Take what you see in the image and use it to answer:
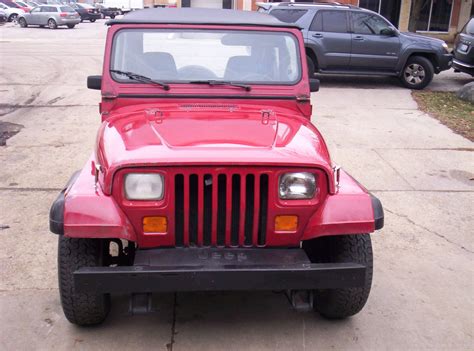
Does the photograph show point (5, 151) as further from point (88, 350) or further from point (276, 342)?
point (276, 342)

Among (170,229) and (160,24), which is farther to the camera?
(160,24)

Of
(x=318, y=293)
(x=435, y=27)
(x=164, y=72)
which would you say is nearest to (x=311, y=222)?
(x=318, y=293)

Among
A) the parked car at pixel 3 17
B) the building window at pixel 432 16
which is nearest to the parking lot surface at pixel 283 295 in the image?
the building window at pixel 432 16

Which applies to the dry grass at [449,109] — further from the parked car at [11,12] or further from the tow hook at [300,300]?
the parked car at [11,12]

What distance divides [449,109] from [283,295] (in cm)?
845

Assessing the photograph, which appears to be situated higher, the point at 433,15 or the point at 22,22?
the point at 433,15

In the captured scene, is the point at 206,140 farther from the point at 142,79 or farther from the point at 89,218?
the point at 142,79

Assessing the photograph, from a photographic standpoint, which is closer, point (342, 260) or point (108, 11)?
point (342, 260)

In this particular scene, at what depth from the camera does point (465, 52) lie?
13.1 meters

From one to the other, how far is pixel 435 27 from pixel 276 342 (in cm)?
2651

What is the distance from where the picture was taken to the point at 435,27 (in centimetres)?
2656

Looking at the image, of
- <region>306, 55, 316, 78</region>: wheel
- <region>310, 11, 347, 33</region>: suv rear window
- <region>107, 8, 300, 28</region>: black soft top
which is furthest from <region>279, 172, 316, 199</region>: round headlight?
<region>310, 11, 347, 33</region>: suv rear window

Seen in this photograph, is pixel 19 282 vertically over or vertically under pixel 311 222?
under

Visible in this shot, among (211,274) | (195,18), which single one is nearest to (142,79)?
(195,18)
